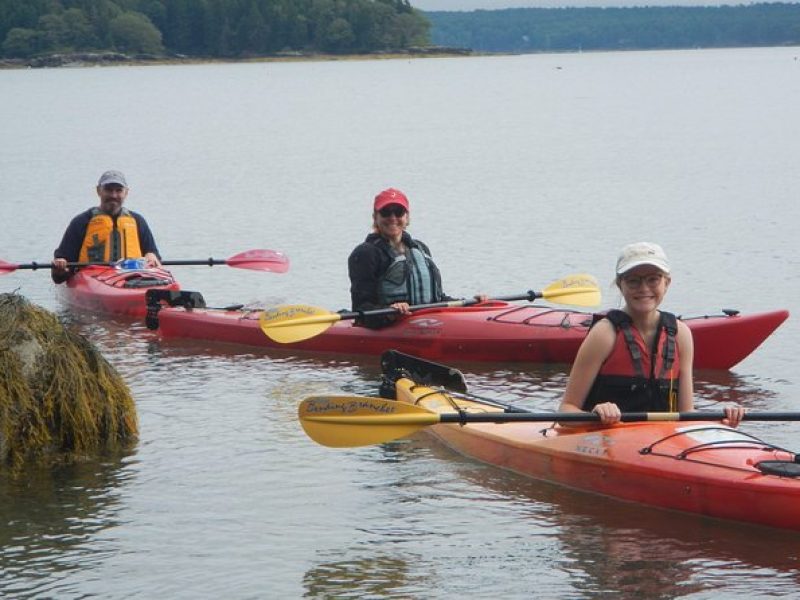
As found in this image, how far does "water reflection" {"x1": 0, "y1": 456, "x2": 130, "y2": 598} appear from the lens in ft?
22.4

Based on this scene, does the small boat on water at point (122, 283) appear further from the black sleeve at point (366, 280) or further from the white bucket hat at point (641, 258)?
the white bucket hat at point (641, 258)

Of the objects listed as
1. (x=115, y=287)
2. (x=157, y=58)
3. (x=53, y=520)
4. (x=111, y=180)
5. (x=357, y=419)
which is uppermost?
(x=157, y=58)

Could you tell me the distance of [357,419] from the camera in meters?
7.53

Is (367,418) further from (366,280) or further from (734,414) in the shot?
(366,280)

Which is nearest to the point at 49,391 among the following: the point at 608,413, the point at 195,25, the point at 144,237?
the point at 608,413

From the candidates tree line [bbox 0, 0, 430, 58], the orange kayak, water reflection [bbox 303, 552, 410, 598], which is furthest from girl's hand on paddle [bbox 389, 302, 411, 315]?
tree line [bbox 0, 0, 430, 58]

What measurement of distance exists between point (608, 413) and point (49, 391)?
3.11 m

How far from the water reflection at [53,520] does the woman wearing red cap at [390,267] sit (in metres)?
2.82

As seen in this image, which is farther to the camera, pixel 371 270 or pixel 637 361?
pixel 371 270

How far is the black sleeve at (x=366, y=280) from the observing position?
35.3 ft

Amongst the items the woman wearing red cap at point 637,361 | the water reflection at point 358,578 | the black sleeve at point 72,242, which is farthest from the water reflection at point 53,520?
the black sleeve at point 72,242

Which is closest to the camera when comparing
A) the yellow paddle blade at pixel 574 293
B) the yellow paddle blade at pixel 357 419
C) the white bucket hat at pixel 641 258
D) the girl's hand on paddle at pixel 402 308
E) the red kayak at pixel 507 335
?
the white bucket hat at pixel 641 258

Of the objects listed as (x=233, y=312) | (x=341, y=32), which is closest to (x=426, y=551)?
(x=233, y=312)

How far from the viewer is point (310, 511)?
776 cm
